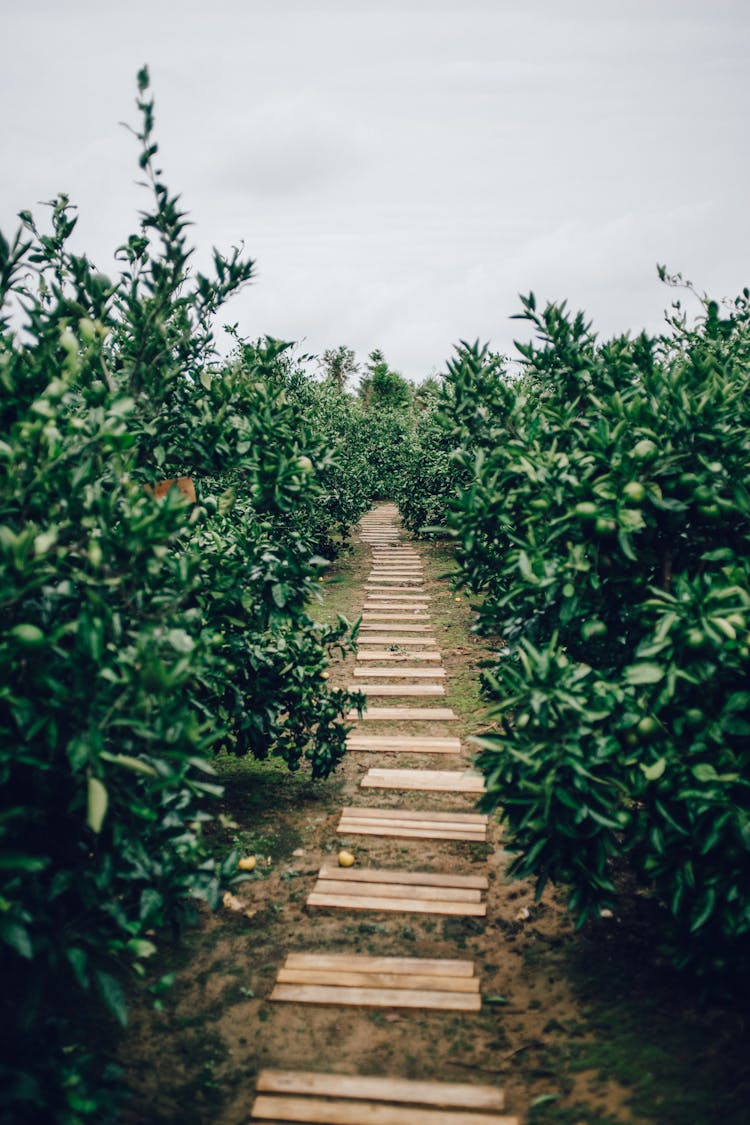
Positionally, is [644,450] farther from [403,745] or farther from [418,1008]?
[403,745]

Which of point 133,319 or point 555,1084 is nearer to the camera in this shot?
point 555,1084

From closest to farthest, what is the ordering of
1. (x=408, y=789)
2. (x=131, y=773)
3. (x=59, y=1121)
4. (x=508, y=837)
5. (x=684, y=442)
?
(x=59, y=1121) → (x=131, y=773) → (x=684, y=442) → (x=508, y=837) → (x=408, y=789)

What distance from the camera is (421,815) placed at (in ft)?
16.7

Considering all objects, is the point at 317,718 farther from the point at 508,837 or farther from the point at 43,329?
the point at 43,329

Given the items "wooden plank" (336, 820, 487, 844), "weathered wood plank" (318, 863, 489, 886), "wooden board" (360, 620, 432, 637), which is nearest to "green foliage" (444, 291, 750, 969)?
"weathered wood plank" (318, 863, 489, 886)

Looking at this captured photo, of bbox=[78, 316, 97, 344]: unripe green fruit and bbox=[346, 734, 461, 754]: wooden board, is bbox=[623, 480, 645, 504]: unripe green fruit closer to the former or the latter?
bbox=[78, 316, 97, 344]: unripe green fruit

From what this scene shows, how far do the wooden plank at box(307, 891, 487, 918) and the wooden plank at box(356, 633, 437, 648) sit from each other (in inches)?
194

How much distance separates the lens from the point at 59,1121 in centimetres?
228

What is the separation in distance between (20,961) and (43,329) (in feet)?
8.14

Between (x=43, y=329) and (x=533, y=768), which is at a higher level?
(x=43, y=329)

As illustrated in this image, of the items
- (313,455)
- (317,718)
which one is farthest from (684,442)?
(317,718)

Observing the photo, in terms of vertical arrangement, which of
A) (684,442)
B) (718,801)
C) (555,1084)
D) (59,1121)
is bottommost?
(555,1084)

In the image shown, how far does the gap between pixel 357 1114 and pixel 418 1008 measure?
66cm

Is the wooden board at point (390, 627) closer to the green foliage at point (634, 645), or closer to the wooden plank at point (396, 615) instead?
the wooden plank at point (396, 615)
